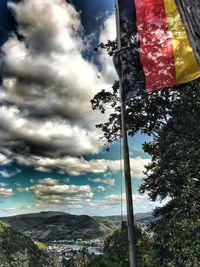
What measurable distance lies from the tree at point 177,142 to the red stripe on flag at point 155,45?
30.3 feet

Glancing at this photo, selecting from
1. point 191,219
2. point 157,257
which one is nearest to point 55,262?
point 157,257

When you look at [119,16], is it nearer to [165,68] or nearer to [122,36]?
[122,36]

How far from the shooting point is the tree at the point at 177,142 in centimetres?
1956

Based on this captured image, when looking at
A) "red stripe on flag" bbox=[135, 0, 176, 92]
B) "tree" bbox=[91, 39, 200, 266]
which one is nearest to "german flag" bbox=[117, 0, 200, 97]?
"red stripe on flag" bbox=[135, 0, 176, 92]

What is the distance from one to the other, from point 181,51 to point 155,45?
105 cm

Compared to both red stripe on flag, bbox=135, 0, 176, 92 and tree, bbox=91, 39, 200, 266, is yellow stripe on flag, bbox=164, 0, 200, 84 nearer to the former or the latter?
red stripe on flag, bbox=135, 0, 176, 92

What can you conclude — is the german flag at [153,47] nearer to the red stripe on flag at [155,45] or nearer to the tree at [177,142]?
the red stripe on flag at [155,45]

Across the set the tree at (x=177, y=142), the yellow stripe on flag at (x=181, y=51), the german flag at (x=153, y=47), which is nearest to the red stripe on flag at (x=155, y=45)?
the german flag at (x=153, y=47)

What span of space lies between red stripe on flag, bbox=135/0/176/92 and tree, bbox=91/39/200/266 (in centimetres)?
922

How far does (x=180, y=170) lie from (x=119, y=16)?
35.7 ft

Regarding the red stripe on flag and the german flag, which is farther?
the red stripe on flag

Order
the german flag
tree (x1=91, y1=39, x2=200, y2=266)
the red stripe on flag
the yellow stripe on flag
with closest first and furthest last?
the yellow stripe on flag < the german flag < the red stripe on flag < tree (x1=91, y1=39, x2=200, y2=266)

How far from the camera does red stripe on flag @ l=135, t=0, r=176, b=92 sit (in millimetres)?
9352

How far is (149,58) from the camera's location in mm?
9984
